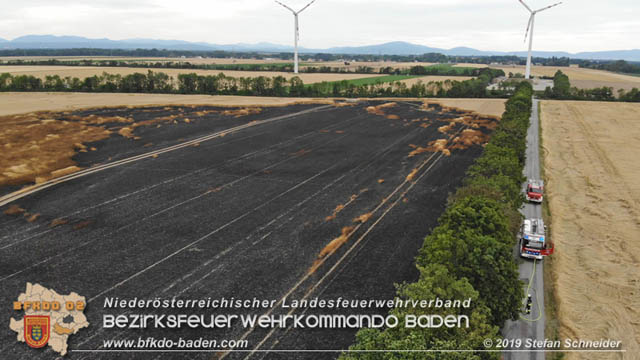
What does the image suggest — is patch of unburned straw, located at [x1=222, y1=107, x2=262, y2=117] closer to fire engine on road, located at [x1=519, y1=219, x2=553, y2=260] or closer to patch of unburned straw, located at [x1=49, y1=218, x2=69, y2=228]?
patch of unburned straw, located at [x1=49, y1=218, x2=69, y2=228]

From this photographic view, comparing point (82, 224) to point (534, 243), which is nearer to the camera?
point (534, 243)

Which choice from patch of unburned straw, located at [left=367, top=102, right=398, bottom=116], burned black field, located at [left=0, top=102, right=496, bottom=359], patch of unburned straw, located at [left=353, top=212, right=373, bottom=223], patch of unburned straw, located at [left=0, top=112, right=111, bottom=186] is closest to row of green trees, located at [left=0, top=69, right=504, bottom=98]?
patch of unburned straw, located at [left=367, top=102, right=398, bottom=116]

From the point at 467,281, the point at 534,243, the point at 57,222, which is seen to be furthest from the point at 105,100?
the point at 467,281

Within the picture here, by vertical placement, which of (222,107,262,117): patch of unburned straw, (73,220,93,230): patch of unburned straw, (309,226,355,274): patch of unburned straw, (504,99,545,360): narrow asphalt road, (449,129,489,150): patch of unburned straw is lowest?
(504,99,545,360): narrow asphalt road

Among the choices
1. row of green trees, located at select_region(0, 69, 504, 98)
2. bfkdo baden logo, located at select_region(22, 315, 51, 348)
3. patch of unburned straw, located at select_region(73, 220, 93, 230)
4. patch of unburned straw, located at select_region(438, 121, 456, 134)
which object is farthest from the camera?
row of green trees, located at select_region(0, 69, 504, 98)

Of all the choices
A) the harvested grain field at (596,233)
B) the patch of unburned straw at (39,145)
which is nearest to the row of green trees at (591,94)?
the harvested grain field at (596,233)

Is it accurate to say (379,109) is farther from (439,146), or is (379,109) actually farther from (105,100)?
(105,100)

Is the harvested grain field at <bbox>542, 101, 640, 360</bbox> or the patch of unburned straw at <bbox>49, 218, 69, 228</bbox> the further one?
the patch of unburned straw at <bbox>49, 218, 69, 228</bbox>
